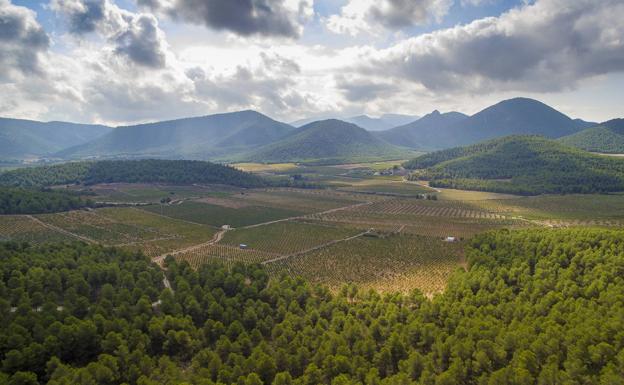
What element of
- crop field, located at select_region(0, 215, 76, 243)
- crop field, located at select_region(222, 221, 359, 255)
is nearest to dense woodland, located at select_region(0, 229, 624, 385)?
crop field, located at select_region(222, 221, 359, 255)

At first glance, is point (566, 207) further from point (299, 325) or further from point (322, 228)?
point (299, 325)

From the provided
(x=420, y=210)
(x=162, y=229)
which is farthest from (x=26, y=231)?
(x=420, y=210)

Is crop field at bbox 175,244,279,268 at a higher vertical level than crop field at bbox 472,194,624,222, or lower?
lower

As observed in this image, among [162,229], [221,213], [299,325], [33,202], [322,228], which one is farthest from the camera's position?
[221,213]

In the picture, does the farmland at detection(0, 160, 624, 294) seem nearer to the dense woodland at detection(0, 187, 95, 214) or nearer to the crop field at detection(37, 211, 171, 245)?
the crop field at detection(37, 211, 171, 245)

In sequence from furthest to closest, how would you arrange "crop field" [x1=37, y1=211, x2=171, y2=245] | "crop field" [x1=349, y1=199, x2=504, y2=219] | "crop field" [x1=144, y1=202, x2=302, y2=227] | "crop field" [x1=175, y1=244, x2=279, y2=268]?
Answer: "crop field" [x1=349, y1=199, x2=504, y2=219]
"crop field" [x1=144, y1=202, x2=302, y2=227]
"crop field" [x1=37, y1=211, x2=171, y2=245]
"crop field" [x1=175, y1=244, x2=279, y2=268]

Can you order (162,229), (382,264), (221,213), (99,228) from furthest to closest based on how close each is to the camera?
(221,213) < (162,229) < (99,228) < (382,264)
